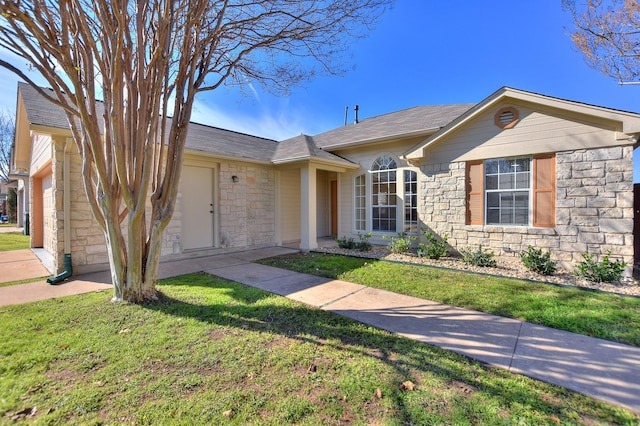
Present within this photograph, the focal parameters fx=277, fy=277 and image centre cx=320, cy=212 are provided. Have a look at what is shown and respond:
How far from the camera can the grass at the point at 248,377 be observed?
6.68 ft

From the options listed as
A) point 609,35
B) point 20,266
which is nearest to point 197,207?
point 20,266

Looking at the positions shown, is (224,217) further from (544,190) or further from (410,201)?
(544,190)

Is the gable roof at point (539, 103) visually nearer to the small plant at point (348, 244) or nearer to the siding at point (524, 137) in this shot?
the siding at point (524, 137)

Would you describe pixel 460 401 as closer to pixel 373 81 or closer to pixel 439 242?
pixel 439 242

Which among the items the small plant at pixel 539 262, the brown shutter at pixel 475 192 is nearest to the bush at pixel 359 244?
the brown shutter at pixel 475 192

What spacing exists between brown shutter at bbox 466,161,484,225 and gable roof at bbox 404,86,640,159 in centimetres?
109

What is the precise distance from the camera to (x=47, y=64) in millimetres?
3631

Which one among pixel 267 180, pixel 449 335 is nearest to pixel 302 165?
pixel 267 180

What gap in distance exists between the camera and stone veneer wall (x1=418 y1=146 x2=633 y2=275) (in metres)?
5.41

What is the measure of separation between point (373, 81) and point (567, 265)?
8.88 m

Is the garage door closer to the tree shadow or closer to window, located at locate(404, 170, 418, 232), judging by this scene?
the tree shadow

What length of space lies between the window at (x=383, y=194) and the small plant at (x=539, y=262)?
387 centimetres

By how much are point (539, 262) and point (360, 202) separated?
18.0 feet

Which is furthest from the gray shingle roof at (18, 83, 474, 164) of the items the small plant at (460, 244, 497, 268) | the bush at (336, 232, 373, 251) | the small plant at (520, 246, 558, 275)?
the small plant at (520, 246, 558, 275)
